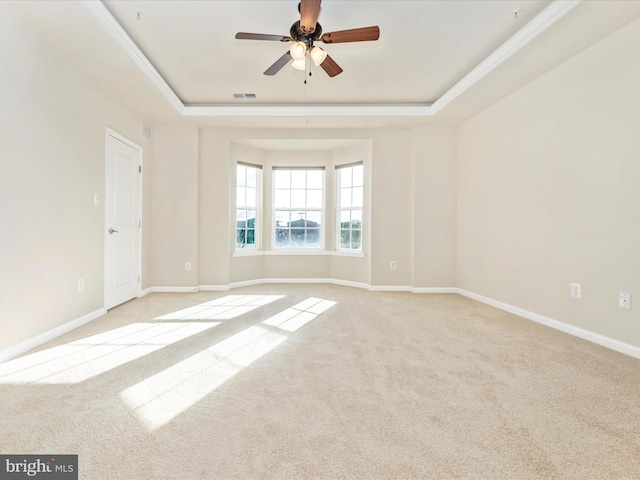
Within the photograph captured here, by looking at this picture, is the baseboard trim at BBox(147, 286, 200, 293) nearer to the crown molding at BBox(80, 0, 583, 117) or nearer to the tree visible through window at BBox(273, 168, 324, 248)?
the tree visible through window at BBox(273, 168, 324, 248)

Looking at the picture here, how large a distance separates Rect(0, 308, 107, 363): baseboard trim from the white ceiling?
2445 mm

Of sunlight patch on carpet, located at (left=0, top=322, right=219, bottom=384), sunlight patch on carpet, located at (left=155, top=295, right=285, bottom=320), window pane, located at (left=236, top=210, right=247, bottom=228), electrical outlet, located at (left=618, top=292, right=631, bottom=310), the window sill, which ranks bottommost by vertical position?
sunlight patch on carpet, located at (left=0, top=322, right=219, bottom=384)

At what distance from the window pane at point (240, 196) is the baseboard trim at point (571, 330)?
158 inches

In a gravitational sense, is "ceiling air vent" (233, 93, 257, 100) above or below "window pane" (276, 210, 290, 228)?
above

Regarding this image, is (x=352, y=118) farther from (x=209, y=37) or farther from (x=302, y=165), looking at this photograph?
(x=209, y=37)

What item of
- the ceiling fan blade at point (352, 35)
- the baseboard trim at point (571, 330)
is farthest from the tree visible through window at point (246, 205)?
the baseboard trim at point (571, 330)

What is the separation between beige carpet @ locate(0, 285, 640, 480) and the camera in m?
1.26

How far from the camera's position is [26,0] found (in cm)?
214

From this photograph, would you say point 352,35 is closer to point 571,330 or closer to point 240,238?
point 571,330

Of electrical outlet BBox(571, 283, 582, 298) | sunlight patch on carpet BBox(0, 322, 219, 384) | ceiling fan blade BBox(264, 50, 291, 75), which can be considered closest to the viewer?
sunlight patch on carpet BBox(0, 322, 219, 384)

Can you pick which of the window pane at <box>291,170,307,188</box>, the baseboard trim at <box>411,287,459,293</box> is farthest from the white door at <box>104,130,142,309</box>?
the baseboard trim at <box>411,287,459,293</box>

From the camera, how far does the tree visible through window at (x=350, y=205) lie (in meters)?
5.37

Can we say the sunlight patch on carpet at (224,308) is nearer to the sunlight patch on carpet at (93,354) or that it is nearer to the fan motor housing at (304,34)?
the sunlight patch on carpet at (93,354)

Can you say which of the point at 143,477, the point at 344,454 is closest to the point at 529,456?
the point at 344,454
